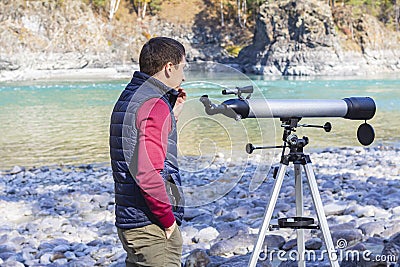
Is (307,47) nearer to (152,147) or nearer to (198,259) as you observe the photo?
(198,259)

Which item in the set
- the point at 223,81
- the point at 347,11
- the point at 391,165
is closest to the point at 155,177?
the point at 223,81

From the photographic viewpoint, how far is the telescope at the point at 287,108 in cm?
232

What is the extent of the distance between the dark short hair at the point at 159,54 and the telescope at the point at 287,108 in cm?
20

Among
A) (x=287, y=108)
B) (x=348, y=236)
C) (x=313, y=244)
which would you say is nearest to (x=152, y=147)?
(x=287, y=108)

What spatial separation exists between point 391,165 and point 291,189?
229cm

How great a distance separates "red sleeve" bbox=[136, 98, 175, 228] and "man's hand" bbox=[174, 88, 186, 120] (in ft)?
0.57

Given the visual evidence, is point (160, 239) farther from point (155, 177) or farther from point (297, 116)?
point (297, 116)

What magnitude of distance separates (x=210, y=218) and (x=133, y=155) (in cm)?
285

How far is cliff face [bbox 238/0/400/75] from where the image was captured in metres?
47.0

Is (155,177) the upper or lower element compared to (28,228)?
upper

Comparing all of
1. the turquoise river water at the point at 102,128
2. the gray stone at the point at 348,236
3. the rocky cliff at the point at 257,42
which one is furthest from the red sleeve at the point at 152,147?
the rocky cliff at the point at 257,42

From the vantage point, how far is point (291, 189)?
6.03 metres

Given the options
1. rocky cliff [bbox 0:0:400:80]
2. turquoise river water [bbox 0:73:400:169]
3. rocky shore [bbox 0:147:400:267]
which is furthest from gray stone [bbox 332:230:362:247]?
rocky cliff [bbox 0:0:400:80]

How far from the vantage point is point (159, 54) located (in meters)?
2.26
